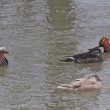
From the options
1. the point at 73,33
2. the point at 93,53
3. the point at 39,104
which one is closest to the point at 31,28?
the point at 73,33

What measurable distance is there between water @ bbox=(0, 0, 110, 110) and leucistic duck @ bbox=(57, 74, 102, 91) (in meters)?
0.08

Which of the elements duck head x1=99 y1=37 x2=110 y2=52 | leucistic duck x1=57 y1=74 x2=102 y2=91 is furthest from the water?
duck head x1=99 y1=37 x2=110 y2=52

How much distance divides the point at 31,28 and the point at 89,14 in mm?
2192

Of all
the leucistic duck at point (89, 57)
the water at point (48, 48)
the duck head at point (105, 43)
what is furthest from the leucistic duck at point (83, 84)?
the duck head at point (105, 43)

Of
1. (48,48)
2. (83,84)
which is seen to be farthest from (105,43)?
(83,84)

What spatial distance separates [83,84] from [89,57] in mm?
2331

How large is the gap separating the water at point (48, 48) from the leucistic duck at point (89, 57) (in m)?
0.10

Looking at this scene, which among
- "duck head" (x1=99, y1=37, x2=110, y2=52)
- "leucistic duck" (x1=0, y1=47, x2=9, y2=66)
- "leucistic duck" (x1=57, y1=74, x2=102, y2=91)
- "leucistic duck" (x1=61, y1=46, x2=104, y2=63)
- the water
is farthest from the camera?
"duck head" (x1=99, y1=37, x2=110, y2=52)

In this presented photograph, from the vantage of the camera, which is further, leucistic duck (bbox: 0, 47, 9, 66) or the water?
leucistic duck (bbox: 0, 47, 9, 66)

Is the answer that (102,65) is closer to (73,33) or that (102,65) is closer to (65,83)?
(65,83)

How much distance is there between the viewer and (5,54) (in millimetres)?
12117

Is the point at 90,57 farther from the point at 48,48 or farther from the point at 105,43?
the point at 48,48

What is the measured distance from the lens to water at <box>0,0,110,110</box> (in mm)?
9566

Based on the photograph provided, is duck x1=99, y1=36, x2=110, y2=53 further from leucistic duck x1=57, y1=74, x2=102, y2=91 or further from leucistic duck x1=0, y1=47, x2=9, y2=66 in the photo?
leucistic duck x1=57, y1=74, x2=102, y2=91
